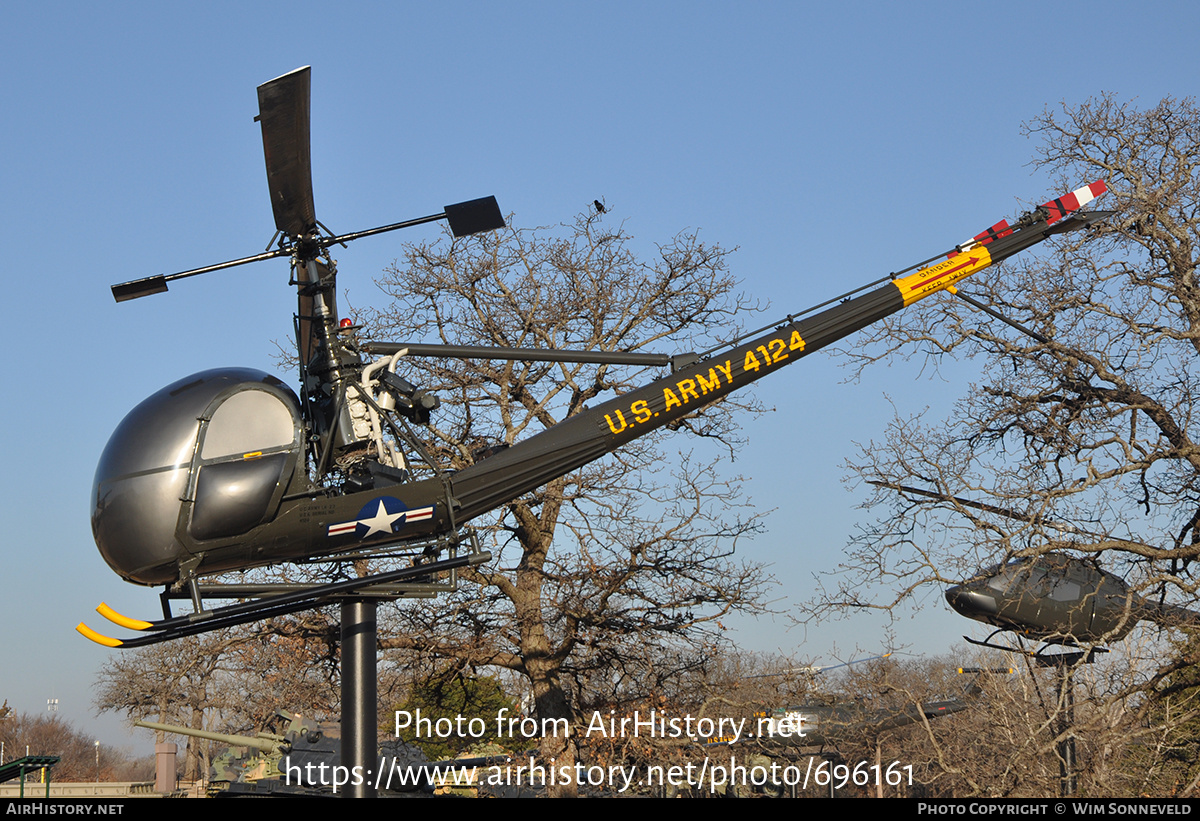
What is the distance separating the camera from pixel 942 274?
1018 centimetres

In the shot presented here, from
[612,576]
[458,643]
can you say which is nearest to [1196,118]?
[612,576]

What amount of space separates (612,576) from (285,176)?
8907 mm

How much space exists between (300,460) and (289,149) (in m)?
2.31

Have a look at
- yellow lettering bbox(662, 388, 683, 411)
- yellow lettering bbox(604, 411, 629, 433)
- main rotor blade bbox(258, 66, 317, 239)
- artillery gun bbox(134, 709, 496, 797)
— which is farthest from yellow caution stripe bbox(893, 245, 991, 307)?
artillery gun bbox(134, 709, 496, 797)

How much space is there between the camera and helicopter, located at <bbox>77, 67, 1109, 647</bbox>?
281 inches

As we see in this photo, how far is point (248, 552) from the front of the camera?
7547 mm

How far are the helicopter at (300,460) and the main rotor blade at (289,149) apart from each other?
0.01 meters

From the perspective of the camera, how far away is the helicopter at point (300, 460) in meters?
7.14

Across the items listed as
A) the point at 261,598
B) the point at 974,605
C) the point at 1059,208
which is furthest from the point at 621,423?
the point at 974,605

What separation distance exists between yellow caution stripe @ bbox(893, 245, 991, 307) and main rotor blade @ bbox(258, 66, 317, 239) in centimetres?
570

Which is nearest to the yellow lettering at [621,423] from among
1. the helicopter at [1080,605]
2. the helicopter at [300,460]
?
the helicopter at [300,460]

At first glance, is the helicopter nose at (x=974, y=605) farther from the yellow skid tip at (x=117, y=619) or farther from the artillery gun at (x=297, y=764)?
the yellow skid tip at (x=117, y=619)

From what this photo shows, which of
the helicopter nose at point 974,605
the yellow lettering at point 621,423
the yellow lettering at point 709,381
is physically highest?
the yellow lettering at point 709,381

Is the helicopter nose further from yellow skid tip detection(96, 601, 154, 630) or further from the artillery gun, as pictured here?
yellow skid tip detection(96, 601, 154, 630)
